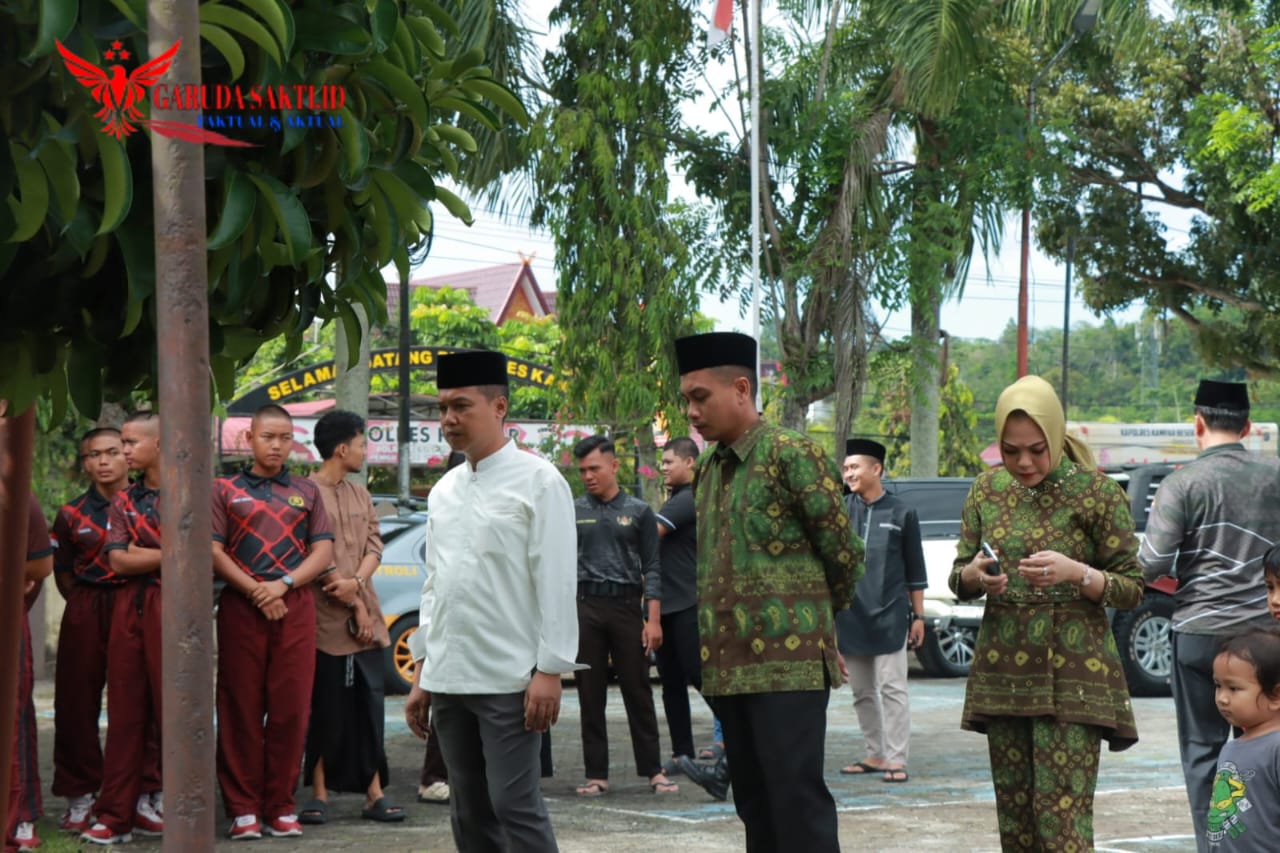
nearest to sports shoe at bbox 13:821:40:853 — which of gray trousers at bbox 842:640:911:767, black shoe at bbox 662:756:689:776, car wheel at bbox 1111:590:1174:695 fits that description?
black shoe at bbox 662:756:689:776

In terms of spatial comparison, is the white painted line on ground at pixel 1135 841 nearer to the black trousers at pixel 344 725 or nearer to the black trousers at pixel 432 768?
the black trousers at pixel 432 768

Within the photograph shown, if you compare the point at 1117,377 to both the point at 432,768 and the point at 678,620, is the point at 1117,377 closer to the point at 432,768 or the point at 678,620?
the point at 678,620

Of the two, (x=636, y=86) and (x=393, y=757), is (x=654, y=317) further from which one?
(x=393, y=757)

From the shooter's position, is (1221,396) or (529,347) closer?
(1221,396)

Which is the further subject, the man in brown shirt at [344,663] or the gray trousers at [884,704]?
the gray trousers at [884,704]

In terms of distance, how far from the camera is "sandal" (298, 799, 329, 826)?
8.43 metres

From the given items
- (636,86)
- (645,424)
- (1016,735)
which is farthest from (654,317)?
(1016,735)

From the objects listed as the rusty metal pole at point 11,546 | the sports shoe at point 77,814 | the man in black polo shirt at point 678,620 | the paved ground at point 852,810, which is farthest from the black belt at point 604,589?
the rusty metal pole at point 11,546

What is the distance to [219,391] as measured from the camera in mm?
3699

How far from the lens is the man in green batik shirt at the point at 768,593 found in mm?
5312

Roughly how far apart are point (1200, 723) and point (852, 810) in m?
2.66

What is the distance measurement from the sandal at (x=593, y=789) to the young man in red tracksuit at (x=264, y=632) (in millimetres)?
1944

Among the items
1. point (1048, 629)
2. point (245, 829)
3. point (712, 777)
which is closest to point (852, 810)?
point (712, 777)

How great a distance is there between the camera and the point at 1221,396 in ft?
21.7
